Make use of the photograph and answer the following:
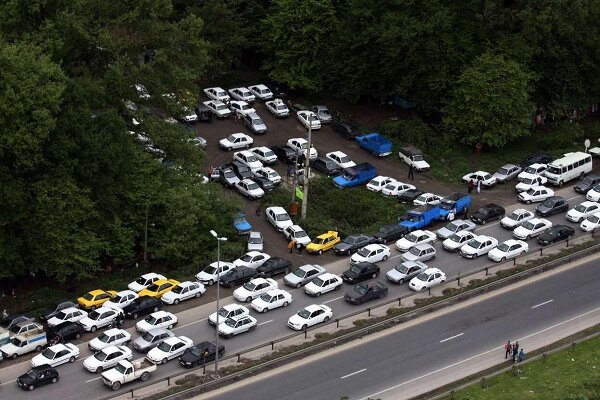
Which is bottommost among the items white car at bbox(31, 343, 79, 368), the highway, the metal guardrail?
the highway

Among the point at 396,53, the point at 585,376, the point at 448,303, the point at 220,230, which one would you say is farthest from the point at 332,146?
the point at 585,376

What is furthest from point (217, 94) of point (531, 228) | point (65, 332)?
point (65, 332)

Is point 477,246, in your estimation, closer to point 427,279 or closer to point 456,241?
point 456,241

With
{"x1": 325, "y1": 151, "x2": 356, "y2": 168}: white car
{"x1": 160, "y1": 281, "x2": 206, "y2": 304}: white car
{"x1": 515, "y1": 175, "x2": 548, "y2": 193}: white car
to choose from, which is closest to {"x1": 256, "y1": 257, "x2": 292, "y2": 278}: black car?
{"x1": 160, "y1": 281, "x2": 206, "y2": 304}: white car

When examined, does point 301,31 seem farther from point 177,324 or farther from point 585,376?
point 585,376

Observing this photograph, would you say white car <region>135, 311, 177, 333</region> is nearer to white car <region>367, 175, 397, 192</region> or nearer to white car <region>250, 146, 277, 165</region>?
white car <region>367, 175, 397, 192</region>

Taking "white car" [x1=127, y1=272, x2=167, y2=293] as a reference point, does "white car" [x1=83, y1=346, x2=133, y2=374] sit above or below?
above

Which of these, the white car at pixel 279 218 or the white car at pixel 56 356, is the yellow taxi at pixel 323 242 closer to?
the white car at pixel 279 218
